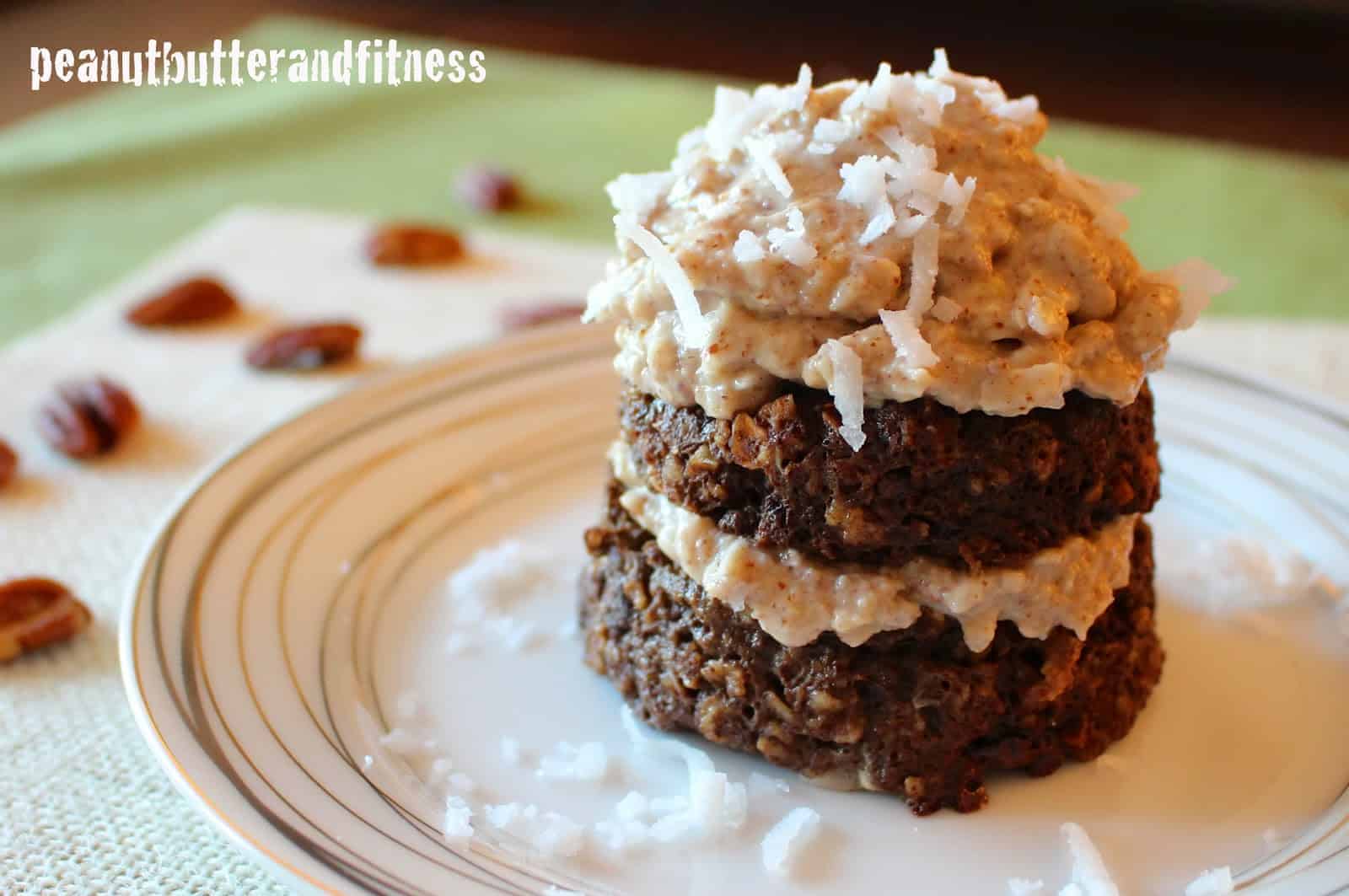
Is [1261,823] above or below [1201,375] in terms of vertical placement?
below

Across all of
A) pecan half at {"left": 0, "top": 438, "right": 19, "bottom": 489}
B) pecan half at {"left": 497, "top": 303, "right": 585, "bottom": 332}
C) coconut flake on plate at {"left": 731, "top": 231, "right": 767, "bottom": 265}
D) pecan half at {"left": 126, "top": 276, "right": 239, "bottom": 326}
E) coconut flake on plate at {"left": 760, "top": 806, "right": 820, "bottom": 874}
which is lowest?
pecan half at {"left": 0, "top": 438, "right": 19, "bottom": 489}

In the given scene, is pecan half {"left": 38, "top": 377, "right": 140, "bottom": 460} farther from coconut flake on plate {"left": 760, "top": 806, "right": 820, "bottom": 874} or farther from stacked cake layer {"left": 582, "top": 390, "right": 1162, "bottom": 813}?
coconut flake on plate {"left": 760, "top": 806, "right": 820, "bottom": 874}

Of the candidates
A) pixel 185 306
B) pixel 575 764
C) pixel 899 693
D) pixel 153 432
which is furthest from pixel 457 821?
pixel 185 306

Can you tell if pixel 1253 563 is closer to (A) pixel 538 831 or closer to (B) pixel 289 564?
(A) pixel 538 831

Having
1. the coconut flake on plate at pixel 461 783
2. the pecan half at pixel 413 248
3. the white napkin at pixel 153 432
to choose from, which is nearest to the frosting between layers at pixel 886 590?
the coconut flake on plate at pixel 461 783

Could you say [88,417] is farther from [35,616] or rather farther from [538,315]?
[538,315]

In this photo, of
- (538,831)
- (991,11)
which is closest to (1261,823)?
(538,831)

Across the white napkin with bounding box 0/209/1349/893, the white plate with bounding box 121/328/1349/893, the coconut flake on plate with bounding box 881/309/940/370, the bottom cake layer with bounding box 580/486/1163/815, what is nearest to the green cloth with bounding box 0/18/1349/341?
the white napkin with bounding box 0/209/1349/893

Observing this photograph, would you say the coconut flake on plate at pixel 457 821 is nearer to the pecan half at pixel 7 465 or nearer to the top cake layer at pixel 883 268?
the top cake layer at pixel 883 268
